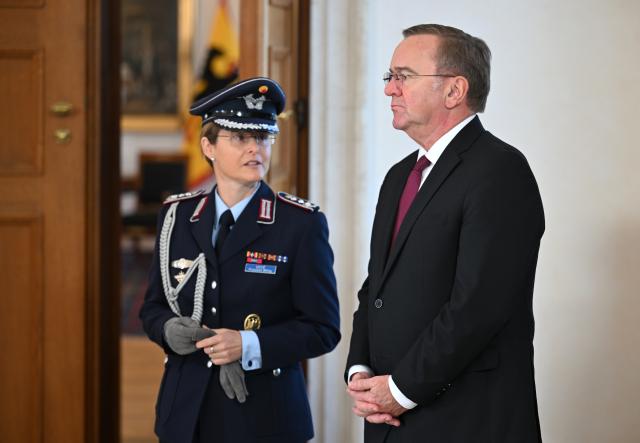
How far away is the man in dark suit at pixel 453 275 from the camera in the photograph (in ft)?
6.36

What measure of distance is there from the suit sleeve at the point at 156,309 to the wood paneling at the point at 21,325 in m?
1.18

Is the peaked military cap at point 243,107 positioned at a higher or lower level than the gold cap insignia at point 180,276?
higher

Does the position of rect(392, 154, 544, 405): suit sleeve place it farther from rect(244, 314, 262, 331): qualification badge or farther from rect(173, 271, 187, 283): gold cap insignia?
rect(173, 271, 187, 283): gold cap insignia

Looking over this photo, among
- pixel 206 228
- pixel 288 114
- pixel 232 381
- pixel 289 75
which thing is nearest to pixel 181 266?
pixel 206 228

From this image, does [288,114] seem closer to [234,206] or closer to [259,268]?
[234,206]

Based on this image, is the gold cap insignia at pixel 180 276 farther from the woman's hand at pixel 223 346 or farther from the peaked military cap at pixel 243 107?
the peaked military cap at pixel 243 107

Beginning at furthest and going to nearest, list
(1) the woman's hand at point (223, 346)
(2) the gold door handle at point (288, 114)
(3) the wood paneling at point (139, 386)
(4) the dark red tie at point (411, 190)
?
(3) the wood paneling at point (139, 386) < (2) the gold door handle at point (288, 114) < (1) the woman's hand at point (223, 346) < (4) the dark red tie at point (411, 190)

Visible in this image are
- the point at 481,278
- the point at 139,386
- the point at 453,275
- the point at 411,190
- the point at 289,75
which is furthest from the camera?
the point at 139,386

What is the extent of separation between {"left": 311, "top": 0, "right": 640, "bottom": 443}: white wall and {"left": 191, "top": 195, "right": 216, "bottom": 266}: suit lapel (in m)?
1.35

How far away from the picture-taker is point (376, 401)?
2.04 meters

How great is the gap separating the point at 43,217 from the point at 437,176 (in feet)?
6.77

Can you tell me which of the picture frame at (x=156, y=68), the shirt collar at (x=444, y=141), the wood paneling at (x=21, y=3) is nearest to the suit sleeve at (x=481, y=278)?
the shirt collar at (x=444, y=141)

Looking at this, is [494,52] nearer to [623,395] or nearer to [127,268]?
[623,395]

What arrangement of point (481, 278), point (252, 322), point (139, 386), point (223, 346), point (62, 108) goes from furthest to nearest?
point (139, 386) < point (62, 108) < point (252, 322) < point (223, 346) < point (481, 278)
